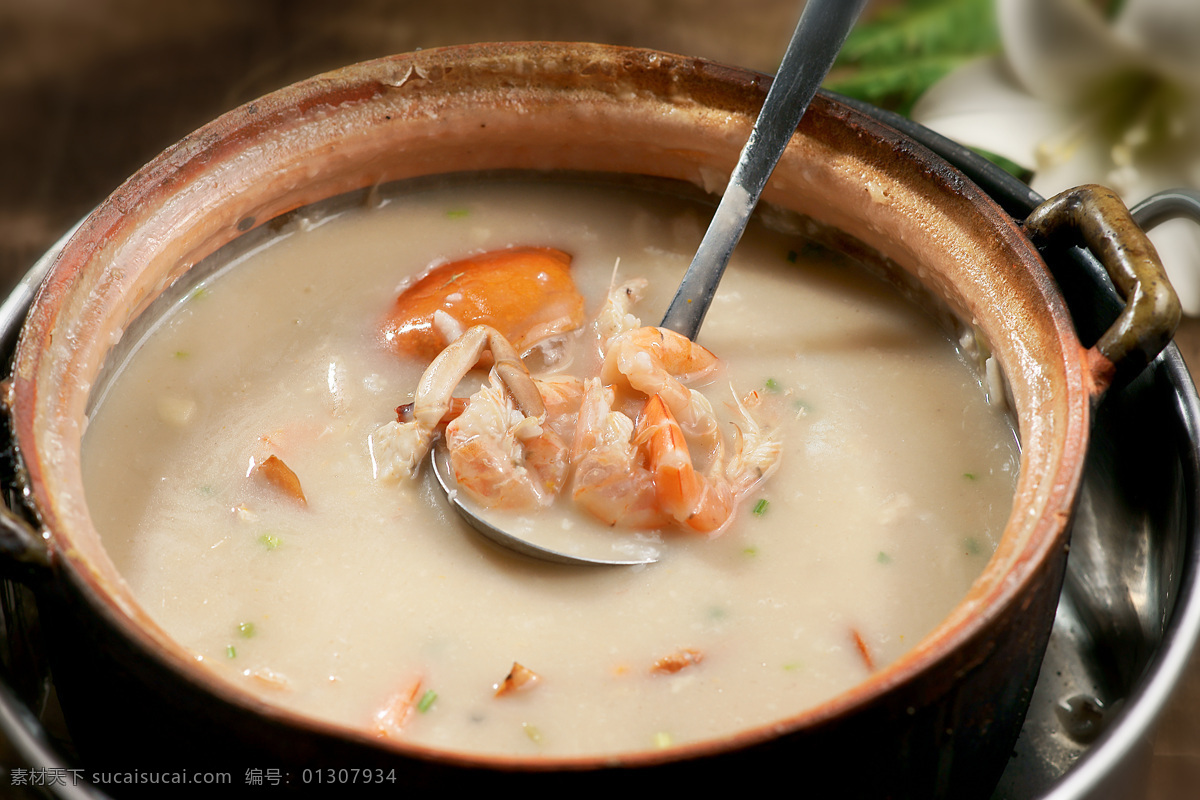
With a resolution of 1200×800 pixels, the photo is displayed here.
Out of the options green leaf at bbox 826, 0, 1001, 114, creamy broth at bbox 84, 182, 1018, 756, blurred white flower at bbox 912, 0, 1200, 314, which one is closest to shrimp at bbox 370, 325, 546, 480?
creamy broth at bbox 84, 182, 1018, 756

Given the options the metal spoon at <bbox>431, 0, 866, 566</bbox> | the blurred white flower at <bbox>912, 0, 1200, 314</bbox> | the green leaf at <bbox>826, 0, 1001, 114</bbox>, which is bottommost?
the metal spoon at <bbox>431, 0, 866, 566</bbox>

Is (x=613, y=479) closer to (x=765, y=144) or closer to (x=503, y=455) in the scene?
(x=503, y=455)

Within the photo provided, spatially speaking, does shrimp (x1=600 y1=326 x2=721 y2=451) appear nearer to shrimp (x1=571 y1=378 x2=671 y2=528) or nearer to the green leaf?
shrimp (x1=571 y1=378 x2=671 y2=528)

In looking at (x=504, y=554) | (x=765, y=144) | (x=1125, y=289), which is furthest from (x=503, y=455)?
(x=1125, y=289)

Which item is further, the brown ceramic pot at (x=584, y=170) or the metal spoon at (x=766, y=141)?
the metal spoon at (x=766, y=141)

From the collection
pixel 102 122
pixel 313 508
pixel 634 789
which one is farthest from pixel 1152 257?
pixel 102 122

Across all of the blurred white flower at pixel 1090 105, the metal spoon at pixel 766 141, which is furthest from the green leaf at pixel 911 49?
the metal spoon at pixel 766 141

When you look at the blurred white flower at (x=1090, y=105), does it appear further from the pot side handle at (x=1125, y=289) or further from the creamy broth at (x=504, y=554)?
the pot side handle at (x=1125, y=289)

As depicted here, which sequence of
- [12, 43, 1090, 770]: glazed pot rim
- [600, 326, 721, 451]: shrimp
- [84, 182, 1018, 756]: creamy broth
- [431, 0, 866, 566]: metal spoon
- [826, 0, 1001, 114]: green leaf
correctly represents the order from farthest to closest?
[826, 0, 1001, 114]: green leaf < [431, 0, 866, 566]: metal spoon < [600, 326, 721, 451]: shrimp < [84, 182, 1018, 756]: creamy broth < [12, 43, 1090, 770]: glazed pot rim
